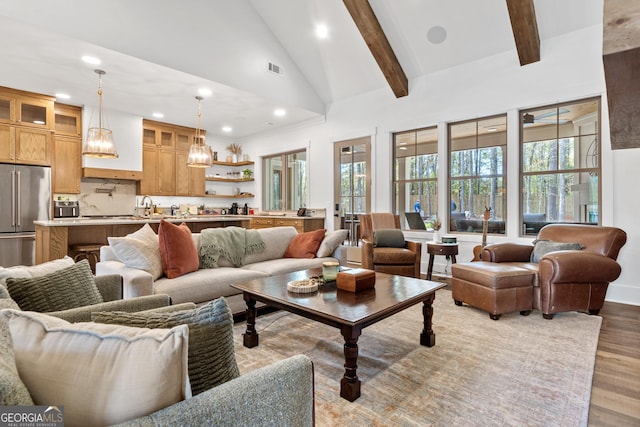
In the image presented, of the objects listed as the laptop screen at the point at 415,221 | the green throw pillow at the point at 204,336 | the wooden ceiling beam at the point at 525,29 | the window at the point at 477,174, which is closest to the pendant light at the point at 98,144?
the green throw pillow at the point at 204,336

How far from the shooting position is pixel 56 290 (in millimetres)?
1463

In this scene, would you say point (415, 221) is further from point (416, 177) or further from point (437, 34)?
point (437, 34)

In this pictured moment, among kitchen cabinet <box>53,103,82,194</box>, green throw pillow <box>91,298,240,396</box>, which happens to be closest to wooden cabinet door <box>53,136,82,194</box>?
kitchen cabinet <box>53,103,82,194</box>

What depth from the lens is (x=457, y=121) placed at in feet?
16.4

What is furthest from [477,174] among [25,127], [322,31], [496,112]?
[25,127]

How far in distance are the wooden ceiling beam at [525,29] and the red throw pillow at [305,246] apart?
3.26m

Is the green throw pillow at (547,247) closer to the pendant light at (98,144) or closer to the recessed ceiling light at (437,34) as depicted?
the recessed ceiling light at (437,34)

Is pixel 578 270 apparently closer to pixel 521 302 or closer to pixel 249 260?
pixel 521 302

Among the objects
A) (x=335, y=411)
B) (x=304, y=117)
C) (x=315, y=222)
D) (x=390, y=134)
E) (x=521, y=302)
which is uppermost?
(x=304, y=117)

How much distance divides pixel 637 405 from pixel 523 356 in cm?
61

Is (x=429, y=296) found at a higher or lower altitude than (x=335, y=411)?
higher

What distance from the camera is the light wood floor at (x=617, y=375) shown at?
1684 millimetres

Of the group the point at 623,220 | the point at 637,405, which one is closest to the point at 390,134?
the point at 623,220

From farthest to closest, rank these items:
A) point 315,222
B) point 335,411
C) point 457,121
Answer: point 315,222 → point 457,121 → point 335,411
